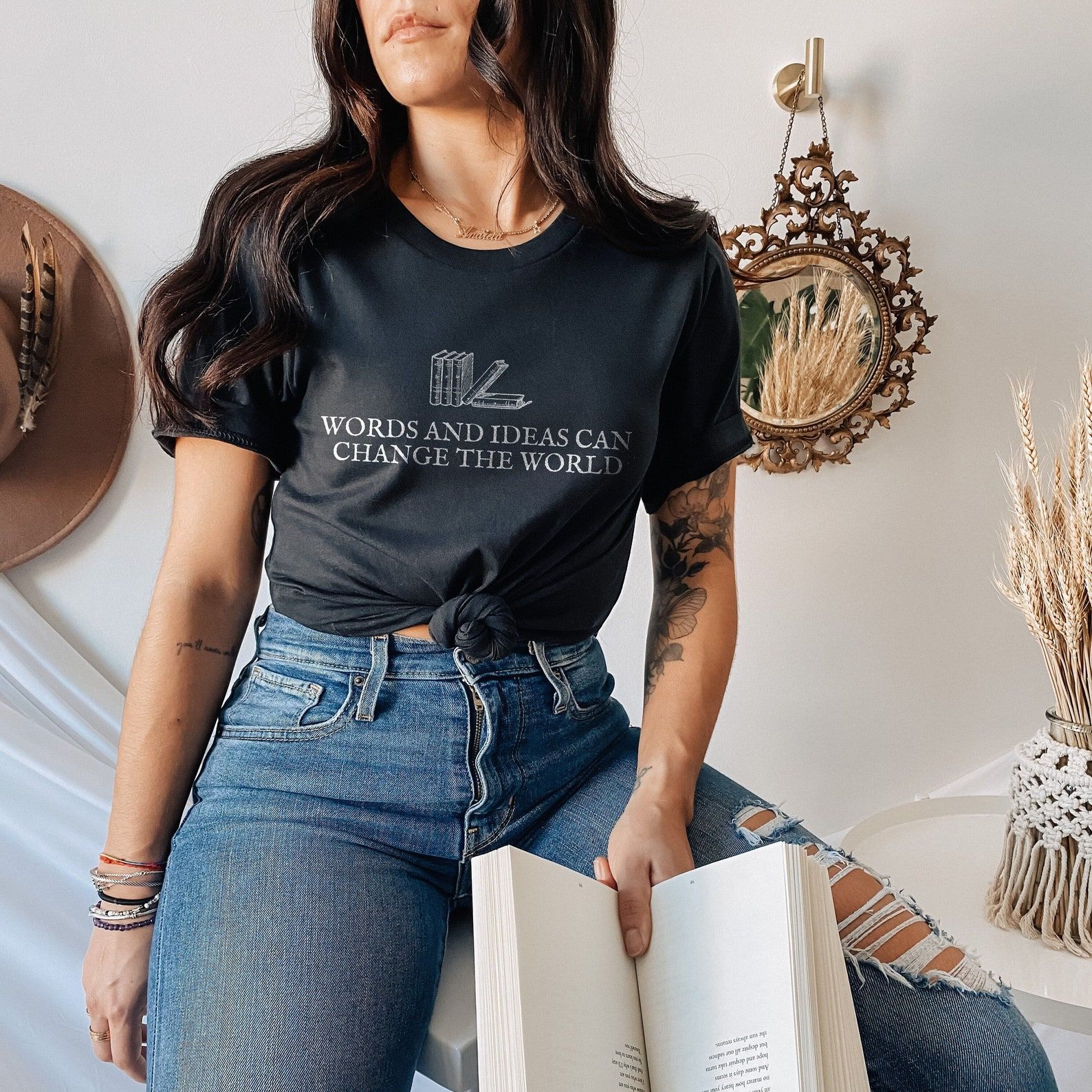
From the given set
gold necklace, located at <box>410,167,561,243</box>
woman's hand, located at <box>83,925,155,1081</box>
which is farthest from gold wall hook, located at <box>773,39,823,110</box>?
woman's hand, located at <box>83,925,155,1081</box>

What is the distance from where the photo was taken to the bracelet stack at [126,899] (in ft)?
2.58

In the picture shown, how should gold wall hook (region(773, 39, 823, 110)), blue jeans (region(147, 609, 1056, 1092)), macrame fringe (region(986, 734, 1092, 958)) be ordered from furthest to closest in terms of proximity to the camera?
1. gold wall hook (region(773, 39, 823, 110))
2. macrame fringe (region(986, 734, 1092, 958))
3. blue jeans (region(147, 609, 1056, 1092))

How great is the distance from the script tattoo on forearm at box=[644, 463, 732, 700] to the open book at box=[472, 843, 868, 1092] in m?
0.38

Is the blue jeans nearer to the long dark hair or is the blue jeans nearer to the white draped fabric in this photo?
the long dark hair

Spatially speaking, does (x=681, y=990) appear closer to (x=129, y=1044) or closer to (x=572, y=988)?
(x=572, y=988)

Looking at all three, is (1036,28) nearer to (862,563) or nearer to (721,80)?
(721,80)

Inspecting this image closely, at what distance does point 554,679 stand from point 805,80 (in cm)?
127

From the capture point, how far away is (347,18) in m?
0.92

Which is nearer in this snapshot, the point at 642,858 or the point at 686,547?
the point at 642,858

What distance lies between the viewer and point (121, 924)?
0.78 metres

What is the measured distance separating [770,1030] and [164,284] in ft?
2.39

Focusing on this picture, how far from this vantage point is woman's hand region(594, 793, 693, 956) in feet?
2.26

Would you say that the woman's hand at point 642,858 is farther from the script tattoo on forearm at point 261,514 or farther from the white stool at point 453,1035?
the script tattoo on forearm at point 261,514

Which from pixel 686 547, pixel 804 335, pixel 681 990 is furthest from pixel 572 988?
pixel 804 335
